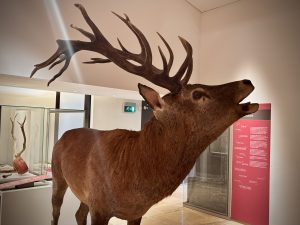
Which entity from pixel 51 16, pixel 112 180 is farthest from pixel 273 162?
pixel 51 16

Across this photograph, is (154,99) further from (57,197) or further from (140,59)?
(57,197)

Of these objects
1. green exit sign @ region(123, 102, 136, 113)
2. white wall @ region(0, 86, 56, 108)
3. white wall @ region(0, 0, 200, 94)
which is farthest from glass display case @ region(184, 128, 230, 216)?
white wall @ region(0, 86, 56, 108)

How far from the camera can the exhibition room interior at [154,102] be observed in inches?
47.3

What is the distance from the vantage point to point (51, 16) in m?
2.49

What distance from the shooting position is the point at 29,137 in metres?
2.17

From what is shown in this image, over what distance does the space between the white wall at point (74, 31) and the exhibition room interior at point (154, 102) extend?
0.4 inches

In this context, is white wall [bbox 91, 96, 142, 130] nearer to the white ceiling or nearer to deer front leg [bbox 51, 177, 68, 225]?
deer front leg [bbox 51, 177, 68, 225]

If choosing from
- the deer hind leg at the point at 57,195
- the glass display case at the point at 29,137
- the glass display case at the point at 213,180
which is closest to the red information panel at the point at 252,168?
the glass display case at the point at 213,180

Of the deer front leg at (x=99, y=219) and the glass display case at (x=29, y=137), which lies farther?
the glass display case at (x=29, y=137)

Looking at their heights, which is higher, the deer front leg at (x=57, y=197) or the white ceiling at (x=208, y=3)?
the white ceiling at (x=208, y=3)

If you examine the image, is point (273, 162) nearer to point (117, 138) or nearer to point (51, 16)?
point (117, 138)

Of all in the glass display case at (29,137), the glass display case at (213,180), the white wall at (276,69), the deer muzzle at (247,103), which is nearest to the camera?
the deer muzzle at (247,103)

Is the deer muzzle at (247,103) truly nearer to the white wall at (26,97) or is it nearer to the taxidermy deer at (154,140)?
the taxidermy deer at (154,140)

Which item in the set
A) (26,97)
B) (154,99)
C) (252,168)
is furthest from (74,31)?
(252,168)
